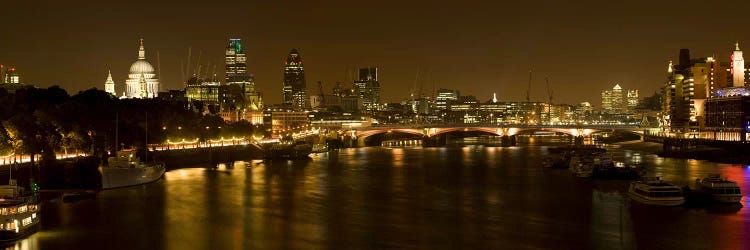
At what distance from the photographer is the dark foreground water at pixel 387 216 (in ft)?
102

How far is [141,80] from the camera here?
146 metres

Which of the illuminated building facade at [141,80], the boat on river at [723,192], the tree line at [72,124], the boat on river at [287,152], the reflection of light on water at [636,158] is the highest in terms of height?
the illuminated building facade at [141,80]

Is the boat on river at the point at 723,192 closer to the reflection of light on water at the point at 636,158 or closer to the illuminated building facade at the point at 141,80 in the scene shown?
the reflection of light on water at the point at 636,158

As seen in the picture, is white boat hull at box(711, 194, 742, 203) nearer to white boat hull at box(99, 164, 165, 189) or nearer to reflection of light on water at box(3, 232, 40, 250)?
reflection of light on water at box(3, 232, 40, 250)

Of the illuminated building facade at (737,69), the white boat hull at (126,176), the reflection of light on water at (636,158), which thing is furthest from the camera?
the illuminated building facade at (737,69)

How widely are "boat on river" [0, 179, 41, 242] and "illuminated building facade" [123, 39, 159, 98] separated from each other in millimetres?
114242

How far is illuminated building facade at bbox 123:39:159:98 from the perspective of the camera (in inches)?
5738

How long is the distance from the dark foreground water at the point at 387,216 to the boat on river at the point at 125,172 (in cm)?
90

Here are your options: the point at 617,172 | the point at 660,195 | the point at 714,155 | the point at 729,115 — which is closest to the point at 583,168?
the point at 617,172

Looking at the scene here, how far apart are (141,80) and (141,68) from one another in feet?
12.0

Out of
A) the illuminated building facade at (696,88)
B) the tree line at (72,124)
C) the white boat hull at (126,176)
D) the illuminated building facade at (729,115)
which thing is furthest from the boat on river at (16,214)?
the illuminated building facade at (696,88)

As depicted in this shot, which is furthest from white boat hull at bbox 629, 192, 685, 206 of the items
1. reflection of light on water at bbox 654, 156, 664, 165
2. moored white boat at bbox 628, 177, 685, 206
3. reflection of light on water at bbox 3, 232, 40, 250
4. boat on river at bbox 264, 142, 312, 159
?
boat on river at bbox 264, 142, 312, 159

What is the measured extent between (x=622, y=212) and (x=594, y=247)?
8552mm

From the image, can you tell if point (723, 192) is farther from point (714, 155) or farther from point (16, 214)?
point (714, 155)
